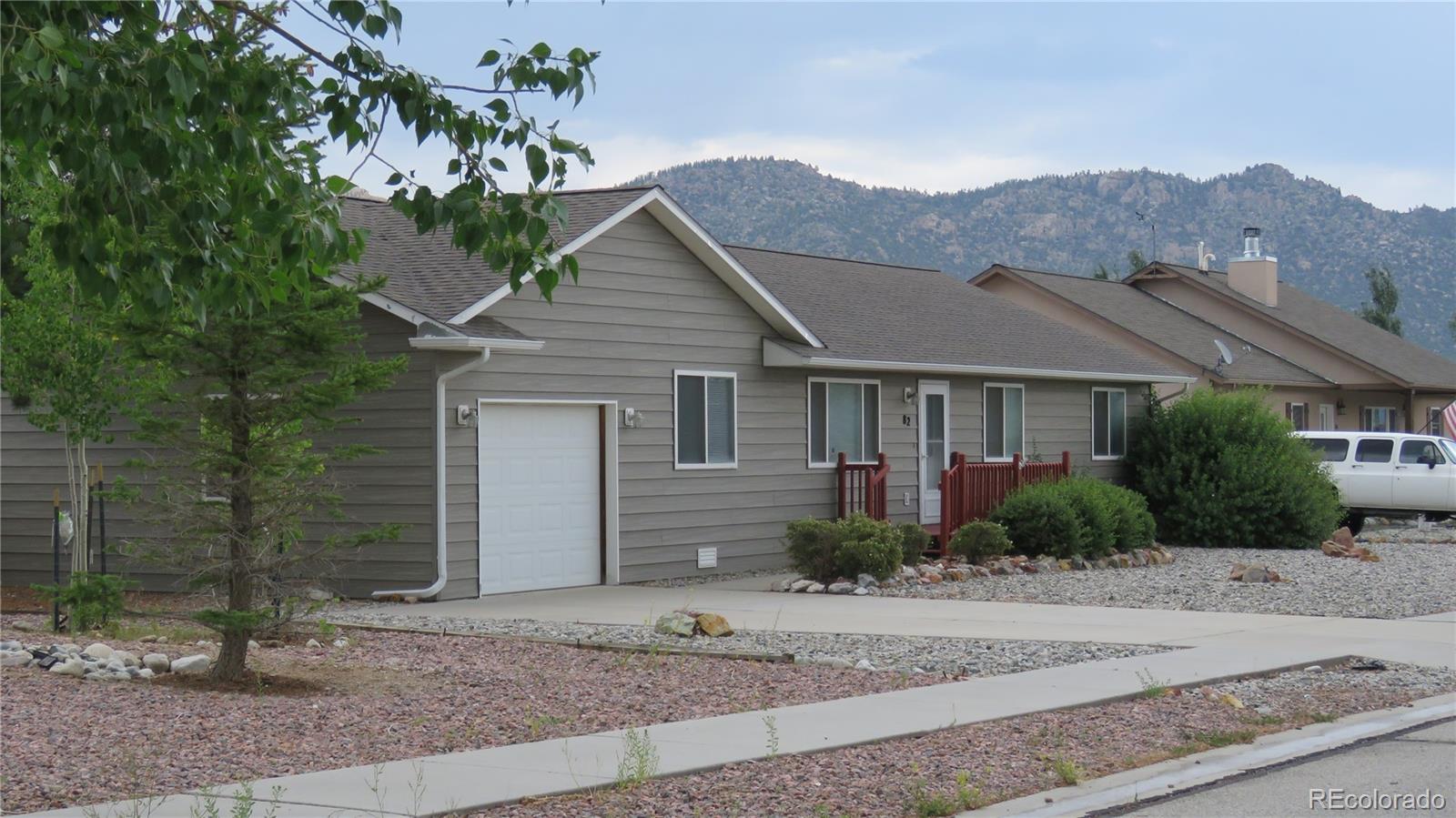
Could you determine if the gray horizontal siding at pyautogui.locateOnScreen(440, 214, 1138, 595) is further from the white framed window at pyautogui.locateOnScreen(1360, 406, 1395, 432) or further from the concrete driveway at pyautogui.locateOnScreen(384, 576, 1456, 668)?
the white framed window at pyautogui.locateOnScreen(1360, 406, 1395, 432)

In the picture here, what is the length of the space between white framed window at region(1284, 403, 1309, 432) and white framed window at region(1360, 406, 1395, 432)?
2.73 m

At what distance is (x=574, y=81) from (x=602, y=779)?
3.42 m

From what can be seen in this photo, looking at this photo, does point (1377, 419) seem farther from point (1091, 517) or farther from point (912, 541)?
point (912, 541)

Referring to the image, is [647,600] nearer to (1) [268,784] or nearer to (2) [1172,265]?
(1) [268,784]

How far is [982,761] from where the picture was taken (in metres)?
8.65

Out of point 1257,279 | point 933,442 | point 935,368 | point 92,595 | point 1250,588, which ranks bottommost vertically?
point 1250,588

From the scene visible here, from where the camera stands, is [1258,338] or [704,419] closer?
[704,419]

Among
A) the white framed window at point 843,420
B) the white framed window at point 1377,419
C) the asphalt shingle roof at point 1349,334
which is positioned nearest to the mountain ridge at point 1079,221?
the asphalt shingle roof at point 1349,334

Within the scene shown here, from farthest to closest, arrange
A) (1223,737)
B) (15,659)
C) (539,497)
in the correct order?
(539,497), (15,659), (1223,737)

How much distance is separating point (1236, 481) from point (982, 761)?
61.7 ft

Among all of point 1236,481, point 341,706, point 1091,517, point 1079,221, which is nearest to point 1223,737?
point 341,706

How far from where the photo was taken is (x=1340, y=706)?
35.3 ft

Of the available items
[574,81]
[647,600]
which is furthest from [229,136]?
[647,600]

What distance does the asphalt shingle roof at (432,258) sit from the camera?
17.2 meters
